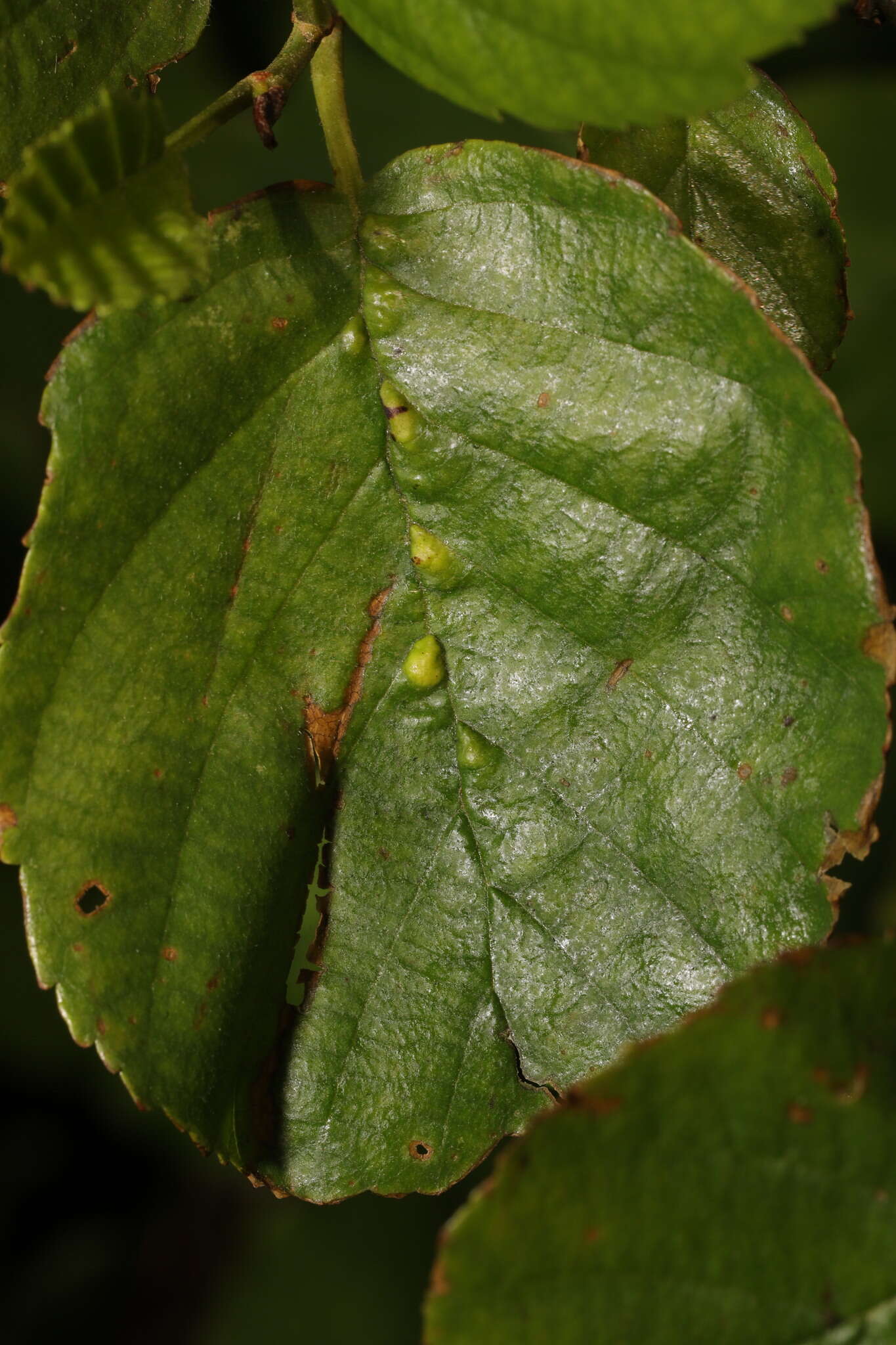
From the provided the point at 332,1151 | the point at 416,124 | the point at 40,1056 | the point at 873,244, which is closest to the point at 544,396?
the point at 332,1151

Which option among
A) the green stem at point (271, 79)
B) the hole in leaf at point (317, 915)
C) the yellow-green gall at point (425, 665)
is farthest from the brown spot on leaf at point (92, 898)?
the green stem at point (271, 79)

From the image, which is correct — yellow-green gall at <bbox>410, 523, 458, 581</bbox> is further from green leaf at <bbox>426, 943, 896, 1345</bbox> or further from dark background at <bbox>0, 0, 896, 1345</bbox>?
dark background at <bbox>0, 0, 896, 1345</bbox>

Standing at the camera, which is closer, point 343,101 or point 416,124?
point 343,101

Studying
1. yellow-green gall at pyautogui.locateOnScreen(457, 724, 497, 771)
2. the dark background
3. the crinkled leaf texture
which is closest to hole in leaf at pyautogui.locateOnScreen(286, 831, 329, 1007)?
the crinkled leaf texture

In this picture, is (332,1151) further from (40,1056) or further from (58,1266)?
(58,1266)

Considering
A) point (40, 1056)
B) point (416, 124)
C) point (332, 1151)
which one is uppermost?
point (416, 124)

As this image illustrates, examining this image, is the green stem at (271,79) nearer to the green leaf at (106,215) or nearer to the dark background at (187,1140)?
the green leaf at (106,215)
